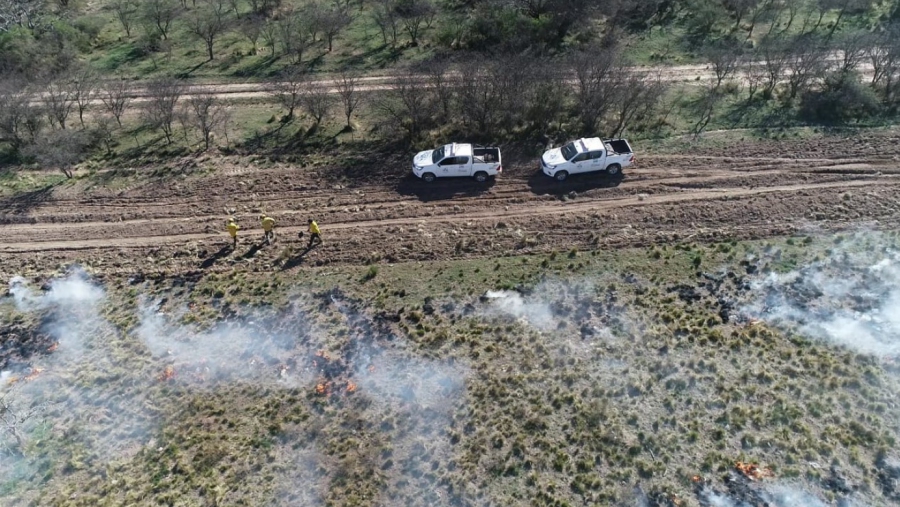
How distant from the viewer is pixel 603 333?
22.3m

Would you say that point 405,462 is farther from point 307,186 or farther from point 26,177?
point 26,177

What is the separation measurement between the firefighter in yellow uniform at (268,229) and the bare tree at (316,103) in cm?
878

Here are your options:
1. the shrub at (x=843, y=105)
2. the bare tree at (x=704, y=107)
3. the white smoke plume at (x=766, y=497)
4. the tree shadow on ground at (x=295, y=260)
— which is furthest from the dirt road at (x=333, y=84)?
the white smoke plume at (x=766, y=497)

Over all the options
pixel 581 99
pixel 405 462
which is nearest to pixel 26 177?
pixel 405 462

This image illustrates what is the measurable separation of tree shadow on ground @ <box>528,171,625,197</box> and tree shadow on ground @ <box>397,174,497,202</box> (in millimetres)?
2093

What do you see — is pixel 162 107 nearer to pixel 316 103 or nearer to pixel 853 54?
pixel 316 103

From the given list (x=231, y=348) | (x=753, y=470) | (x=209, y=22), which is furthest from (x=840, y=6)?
(x=231, y=348)

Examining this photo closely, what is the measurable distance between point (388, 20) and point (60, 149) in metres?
23.1

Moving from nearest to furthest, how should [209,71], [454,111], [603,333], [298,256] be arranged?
[603,333], [298,256], [454,111], [209,71]

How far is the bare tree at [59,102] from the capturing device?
1344 inches

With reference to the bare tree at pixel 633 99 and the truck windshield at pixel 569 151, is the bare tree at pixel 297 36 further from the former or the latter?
the bare tree at pixel 633 99

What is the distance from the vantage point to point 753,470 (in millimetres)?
18031

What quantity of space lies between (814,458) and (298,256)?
782 inches

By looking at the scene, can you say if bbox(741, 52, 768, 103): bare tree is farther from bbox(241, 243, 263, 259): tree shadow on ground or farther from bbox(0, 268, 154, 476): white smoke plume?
bbox(0, 268, 154, 476): white smoke plume
